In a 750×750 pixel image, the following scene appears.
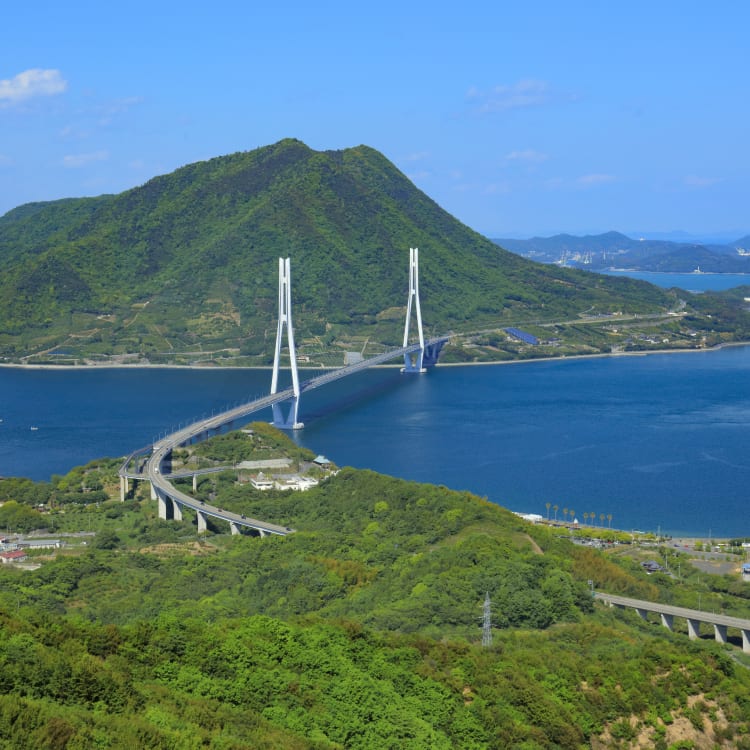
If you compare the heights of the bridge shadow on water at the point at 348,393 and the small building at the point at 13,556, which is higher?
the bridge shadow on water at the point at 348,393

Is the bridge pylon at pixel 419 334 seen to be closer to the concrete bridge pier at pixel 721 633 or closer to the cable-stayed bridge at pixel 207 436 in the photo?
the cable-stayed bridge at pixel 207 436

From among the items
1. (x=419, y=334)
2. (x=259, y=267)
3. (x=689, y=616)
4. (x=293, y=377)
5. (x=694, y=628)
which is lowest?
(x=694, y=628)

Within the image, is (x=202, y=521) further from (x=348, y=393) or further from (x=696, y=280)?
(x=696, y=280)

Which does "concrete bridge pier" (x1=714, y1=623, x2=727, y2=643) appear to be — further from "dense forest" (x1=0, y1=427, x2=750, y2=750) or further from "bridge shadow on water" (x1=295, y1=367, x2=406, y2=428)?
"bridge shadow on water" (x1=295, y1=367, x2=406, y2=428)

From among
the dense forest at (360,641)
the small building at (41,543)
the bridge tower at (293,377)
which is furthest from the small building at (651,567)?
the bridge tower at (293,377)

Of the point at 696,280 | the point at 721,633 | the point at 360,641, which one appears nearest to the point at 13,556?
the point at 360,641

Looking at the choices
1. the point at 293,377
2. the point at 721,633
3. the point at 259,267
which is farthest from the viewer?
the point at 259,267
